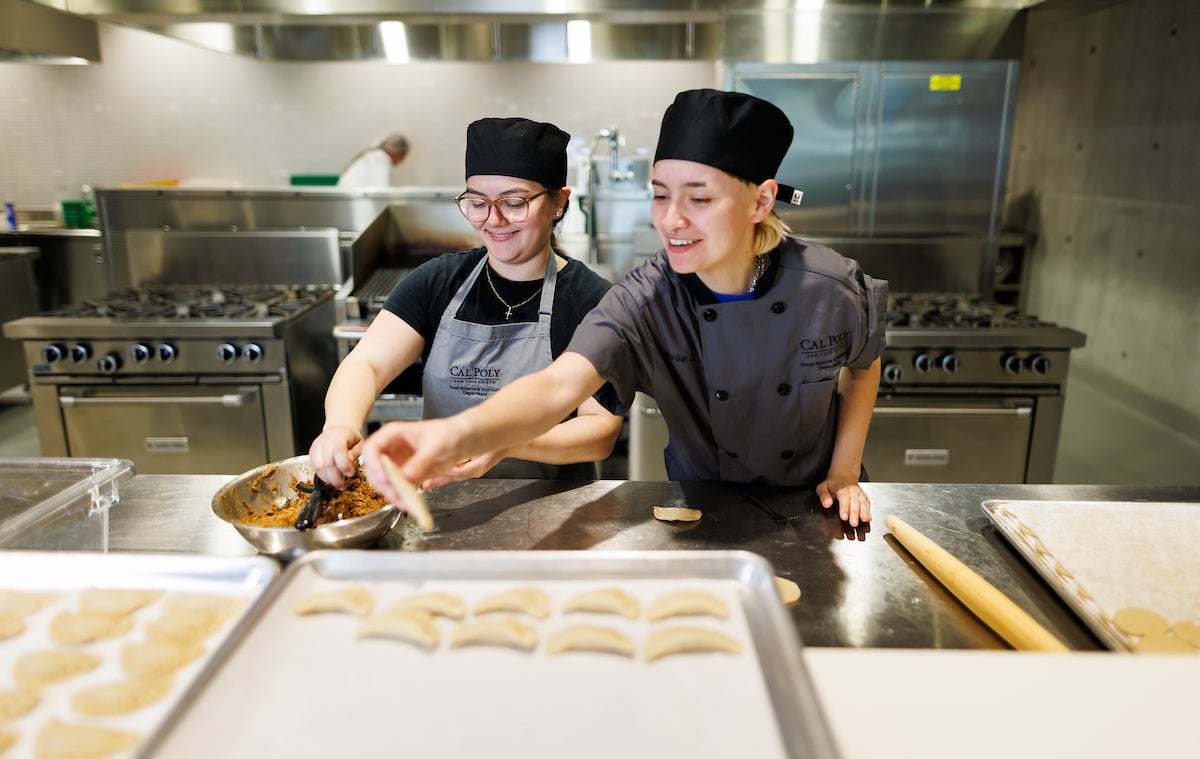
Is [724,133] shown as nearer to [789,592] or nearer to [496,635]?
[789,592]

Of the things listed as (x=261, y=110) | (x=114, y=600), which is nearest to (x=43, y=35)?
(x=261, y=110)

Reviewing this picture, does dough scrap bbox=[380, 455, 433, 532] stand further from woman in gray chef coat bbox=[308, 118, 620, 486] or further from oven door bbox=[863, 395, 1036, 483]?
oven door bbox=[863, 395, 1036, 483]

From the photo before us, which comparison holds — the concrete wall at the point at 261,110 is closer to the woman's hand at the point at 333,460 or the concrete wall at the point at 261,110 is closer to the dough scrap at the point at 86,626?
the woman's hand at the point at 333,460

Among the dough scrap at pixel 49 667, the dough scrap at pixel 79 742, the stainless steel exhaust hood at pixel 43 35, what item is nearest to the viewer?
the dough scrap at pixel 79 742

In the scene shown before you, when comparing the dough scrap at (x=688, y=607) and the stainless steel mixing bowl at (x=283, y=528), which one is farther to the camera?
the stainless steel mixing bowl at (x=283, y=528)

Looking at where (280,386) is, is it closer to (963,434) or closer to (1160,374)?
(963,434)

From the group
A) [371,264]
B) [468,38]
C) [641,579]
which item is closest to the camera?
[641,579]

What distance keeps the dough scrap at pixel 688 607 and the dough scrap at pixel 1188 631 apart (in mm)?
591

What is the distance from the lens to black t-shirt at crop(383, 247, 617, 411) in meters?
1.88

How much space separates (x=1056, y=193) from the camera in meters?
5.58

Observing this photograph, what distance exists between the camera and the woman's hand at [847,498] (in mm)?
1435

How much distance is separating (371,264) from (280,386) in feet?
2.53

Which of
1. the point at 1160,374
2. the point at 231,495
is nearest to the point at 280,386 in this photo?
the point at 231,495

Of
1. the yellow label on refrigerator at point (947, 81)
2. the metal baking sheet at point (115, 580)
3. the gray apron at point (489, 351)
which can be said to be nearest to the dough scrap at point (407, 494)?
the metal baking sheet at point (115, 580)
